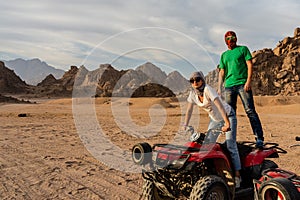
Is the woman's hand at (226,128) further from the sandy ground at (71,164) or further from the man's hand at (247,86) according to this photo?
the sandy ground at (71,164)

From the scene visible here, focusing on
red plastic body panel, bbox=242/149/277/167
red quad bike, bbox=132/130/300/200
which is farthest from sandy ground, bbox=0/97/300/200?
red plastic body panel, bbox=242/149/277/167

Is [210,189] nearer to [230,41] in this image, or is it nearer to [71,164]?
[230,41]

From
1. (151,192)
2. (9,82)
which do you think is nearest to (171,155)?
(151,192)

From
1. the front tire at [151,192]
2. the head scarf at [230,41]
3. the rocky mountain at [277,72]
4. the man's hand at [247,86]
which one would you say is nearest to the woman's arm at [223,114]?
the front tire at [151,192]

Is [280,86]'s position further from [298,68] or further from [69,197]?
[69,197]

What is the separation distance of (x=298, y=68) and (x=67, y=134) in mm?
57720

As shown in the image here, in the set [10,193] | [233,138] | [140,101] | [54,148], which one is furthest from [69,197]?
[140,101]

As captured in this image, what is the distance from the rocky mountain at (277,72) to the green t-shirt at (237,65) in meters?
56.5

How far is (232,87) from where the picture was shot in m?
6.07

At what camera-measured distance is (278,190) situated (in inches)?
156

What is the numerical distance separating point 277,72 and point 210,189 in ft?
210

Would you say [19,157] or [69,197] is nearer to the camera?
[69,197]


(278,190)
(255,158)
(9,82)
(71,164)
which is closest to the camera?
(278,190)

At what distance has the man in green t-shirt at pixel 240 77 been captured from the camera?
589cm
